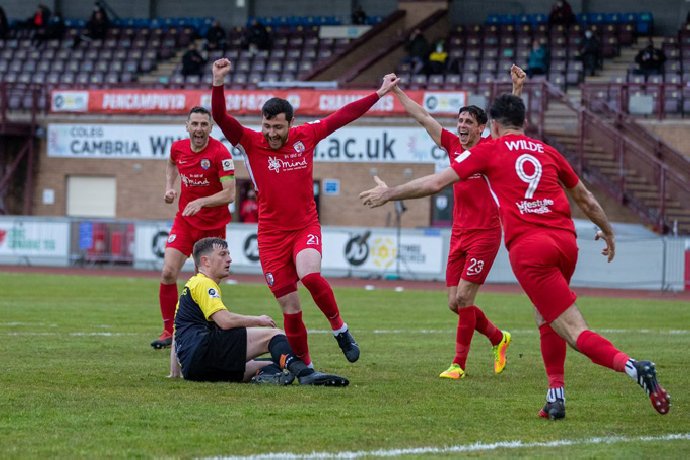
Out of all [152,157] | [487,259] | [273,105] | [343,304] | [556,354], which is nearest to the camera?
[556,354]

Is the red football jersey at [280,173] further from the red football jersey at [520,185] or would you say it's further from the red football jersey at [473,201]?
the red football jersey at [520,185]

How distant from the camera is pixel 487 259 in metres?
11.6

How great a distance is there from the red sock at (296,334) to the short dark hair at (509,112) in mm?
2779

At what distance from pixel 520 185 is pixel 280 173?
8.92 feet

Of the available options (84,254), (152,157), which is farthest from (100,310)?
(152,157)

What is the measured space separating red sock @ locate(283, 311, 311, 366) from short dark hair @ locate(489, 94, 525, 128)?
2779 millimetres

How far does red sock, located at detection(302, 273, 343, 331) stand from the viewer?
10.5m

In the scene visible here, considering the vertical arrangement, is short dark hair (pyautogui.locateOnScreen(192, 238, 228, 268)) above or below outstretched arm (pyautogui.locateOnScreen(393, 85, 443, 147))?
below

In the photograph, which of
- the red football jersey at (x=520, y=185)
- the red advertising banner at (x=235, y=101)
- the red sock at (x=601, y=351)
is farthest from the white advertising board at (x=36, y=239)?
the red sock at (x=601, y=351)

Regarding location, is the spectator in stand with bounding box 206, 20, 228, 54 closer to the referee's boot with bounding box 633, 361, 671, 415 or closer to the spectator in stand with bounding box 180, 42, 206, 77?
the spectator in stand with bounding box 180, 42, 206, 77

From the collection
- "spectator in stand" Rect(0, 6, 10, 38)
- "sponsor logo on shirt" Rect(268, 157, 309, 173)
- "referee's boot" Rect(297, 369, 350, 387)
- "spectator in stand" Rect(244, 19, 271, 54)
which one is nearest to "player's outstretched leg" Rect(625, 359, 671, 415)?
"referee's boot" Rect(297, 369, 350, 387)

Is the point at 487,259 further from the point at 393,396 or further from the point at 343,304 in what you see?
the point at 343,304

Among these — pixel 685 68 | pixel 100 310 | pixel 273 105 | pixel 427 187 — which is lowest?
pixel 100 310

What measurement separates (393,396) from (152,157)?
97.8ft
